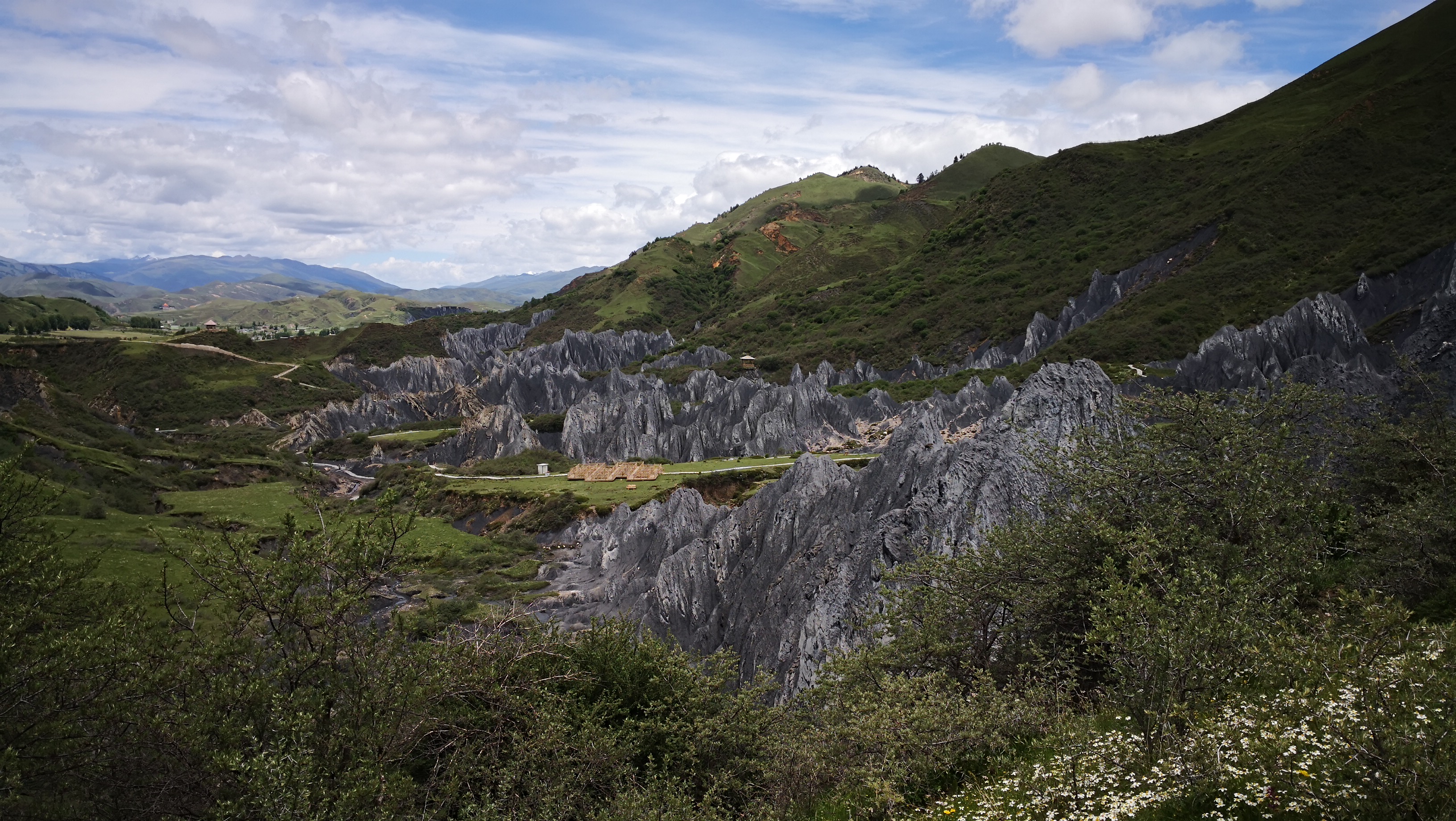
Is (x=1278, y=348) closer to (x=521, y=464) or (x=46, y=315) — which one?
(x=521, y=464)

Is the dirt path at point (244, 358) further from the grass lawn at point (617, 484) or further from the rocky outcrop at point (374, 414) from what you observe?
the grass lawn at point (617, 484)

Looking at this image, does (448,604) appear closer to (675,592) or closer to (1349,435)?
(675,592)

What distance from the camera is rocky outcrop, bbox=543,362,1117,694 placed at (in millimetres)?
21688

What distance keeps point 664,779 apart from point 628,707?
2.57 meters

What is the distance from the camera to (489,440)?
252 feet

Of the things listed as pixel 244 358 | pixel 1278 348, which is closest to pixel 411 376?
pixel 244 358

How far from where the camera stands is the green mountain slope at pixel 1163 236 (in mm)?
68062

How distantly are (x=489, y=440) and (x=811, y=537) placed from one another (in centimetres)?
5744

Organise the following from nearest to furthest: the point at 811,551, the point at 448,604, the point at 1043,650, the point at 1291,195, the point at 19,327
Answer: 1. the point at 1043,650
2. the point at 811,551
3. the point at 448,604
4. the point at 1291,195
5. the point at 19,327

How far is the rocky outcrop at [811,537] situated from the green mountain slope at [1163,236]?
145ft

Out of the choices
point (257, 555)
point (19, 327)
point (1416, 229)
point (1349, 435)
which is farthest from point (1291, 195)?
point (19, 327)

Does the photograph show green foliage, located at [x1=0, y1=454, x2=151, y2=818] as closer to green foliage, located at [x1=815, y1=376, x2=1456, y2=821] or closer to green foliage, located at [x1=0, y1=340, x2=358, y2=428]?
green foliage, located at [x1=815, y1=376, x2=1456, y2=821]

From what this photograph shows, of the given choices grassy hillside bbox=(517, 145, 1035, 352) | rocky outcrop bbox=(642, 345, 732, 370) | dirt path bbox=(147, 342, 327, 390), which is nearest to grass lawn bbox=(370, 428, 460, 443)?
dirt path bbox=(147, 342, 327, 390)

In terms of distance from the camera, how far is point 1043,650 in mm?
14547
